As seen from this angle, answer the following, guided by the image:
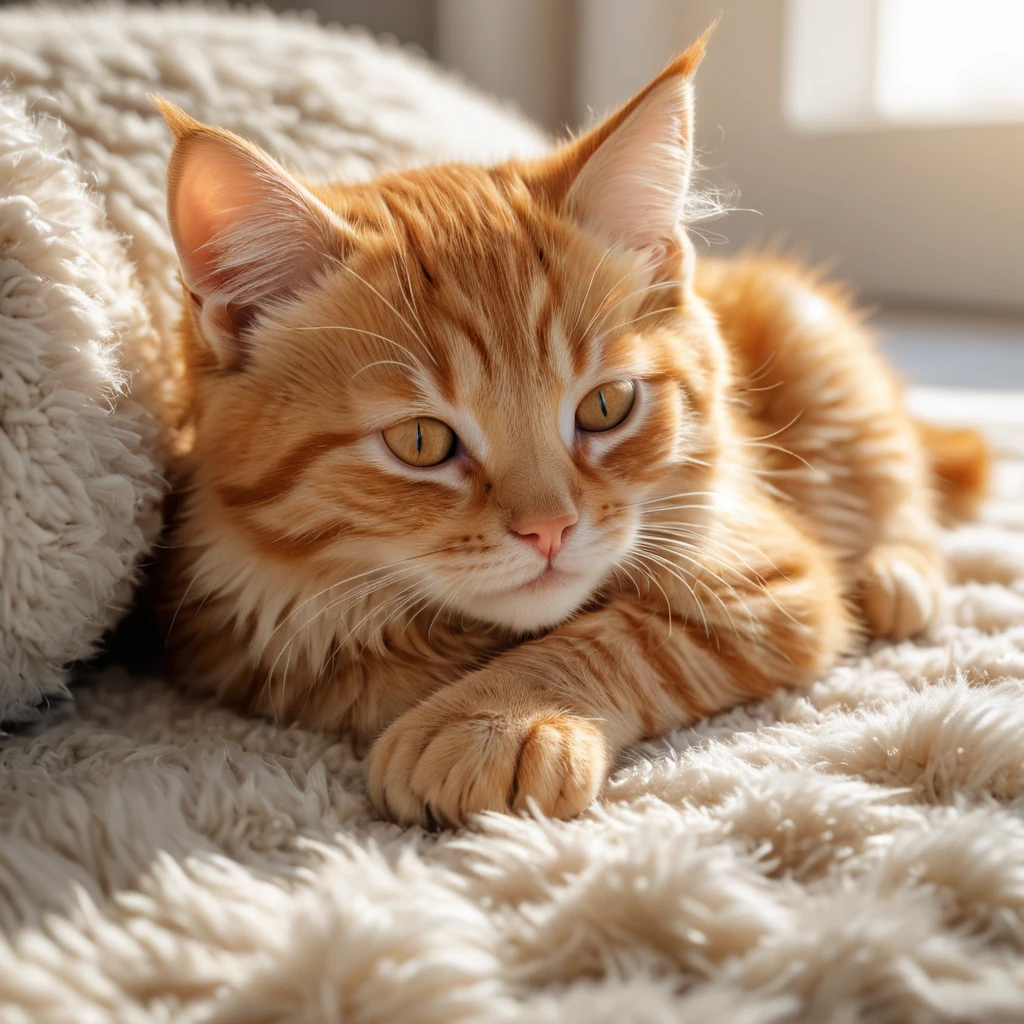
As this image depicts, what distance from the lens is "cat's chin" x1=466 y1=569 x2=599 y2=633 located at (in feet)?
3.04

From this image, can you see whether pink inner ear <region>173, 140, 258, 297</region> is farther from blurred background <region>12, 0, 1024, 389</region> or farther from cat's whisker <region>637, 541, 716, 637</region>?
blurred background <region>12, 0, 1024, 389</region>

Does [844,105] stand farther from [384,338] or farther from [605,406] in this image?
[384,338]

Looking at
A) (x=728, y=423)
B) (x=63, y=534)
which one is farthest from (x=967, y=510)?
(x=63, y=534)

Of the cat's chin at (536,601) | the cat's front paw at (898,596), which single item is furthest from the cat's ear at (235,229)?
the cat's front paw at (898,596)

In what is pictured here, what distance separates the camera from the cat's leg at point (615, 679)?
0.79 metres

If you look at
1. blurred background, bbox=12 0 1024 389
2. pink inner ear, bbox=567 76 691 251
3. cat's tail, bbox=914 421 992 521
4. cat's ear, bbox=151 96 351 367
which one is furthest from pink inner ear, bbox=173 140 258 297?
blurred background, bbox=12 0 1024 389

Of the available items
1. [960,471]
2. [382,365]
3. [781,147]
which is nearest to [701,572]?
[382,365]

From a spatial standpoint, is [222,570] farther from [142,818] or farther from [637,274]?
[637,274]

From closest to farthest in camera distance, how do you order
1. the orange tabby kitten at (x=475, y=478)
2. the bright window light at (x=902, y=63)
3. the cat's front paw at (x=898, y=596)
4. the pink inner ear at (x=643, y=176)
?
the orange tabby kitten at (x=475, y=478) < the pink inner ear at (x=643, y=176) < the cat's front paw at (x=898, y=596) < the bright window light at (x=902, y=63)

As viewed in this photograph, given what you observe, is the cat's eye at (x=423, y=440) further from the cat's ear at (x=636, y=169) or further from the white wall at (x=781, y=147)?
the white wall at (x=781, y=147)

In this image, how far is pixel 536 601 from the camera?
0.94m

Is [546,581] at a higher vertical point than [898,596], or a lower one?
higher

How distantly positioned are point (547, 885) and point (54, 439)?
576mm

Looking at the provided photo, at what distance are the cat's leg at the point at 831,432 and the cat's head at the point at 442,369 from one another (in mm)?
338
